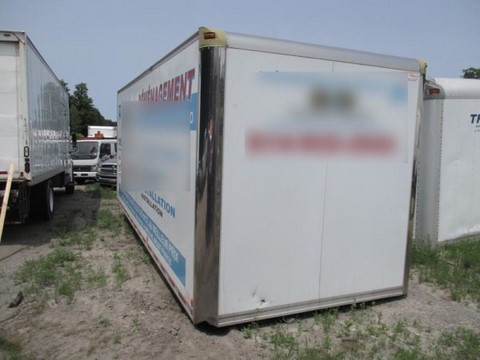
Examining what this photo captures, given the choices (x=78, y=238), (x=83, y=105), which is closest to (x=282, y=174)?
Result: (x=78, y=238)

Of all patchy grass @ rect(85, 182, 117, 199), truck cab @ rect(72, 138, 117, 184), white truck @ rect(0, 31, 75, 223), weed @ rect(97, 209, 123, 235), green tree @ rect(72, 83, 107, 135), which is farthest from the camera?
green tree @ rect(72, 83, 107, 135)

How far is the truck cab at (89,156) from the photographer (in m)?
19.1

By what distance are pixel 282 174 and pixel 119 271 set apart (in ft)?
10.1

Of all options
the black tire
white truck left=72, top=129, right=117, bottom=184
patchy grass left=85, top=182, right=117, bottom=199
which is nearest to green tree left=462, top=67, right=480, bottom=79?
white truck left=72, top=129, right=117, bottom=184

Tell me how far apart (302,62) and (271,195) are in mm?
1297

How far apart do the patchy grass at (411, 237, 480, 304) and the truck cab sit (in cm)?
1483

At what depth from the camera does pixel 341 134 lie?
14.4 ft

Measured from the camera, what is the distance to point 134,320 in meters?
4.47

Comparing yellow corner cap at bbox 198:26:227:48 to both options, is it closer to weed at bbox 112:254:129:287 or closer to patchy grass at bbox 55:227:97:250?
weed at bbox 112:254:129:287

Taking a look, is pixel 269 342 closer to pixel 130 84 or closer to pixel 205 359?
pixel 205 359

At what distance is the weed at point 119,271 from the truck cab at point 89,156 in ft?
42.4

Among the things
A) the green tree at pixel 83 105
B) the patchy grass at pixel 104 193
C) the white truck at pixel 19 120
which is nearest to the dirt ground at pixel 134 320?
the white truck at pixel 19 120

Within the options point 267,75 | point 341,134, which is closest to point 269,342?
point 341,134

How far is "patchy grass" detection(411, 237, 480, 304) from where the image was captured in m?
5.62
